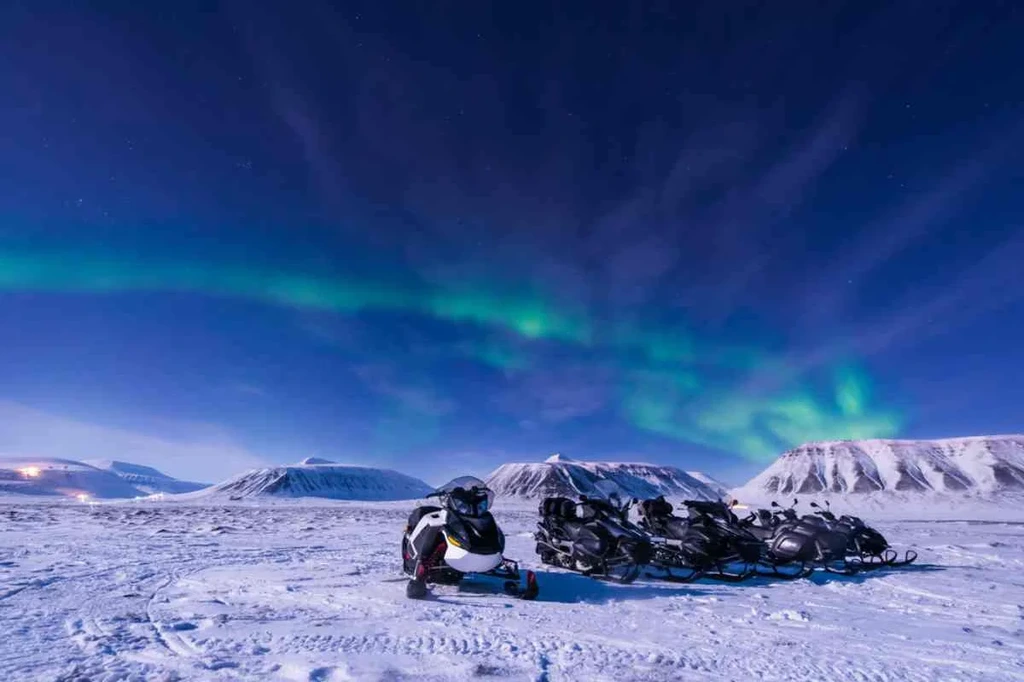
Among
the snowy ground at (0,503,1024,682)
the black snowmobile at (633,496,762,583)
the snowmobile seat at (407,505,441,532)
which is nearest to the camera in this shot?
the snowy ground at (0,503,1024,682)

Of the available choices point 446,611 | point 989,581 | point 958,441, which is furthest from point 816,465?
point 446,611

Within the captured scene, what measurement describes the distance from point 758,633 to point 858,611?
11.5 feet

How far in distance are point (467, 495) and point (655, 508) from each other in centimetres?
897

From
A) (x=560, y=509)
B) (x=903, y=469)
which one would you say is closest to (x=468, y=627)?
(x=560, y=509)

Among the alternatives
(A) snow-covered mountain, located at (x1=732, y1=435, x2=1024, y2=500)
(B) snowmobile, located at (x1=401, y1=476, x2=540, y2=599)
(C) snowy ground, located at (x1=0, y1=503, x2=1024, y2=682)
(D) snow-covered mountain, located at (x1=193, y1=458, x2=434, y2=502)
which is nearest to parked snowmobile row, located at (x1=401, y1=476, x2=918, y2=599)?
(B) snowmobile, located at (x1=401, y1=476, x2=540, y2=599)

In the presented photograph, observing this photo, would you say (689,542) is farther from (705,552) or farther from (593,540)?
(593,540)

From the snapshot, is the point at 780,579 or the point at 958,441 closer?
the point at 780,579

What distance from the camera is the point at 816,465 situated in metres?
184

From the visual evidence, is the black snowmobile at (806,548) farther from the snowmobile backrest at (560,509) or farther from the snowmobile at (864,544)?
the snowmobile backrest at (560,509)

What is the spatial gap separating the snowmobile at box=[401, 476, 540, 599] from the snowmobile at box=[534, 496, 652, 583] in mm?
2293

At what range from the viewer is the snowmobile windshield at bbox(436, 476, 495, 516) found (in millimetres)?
10133

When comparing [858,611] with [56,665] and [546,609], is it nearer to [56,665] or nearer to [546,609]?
[546,609]

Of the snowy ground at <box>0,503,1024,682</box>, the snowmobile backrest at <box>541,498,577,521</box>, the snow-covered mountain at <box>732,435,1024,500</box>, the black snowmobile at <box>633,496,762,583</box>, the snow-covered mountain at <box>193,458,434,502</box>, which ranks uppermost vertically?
Answer: the snow-covered mountain at <box>732,435,1024,500</box>

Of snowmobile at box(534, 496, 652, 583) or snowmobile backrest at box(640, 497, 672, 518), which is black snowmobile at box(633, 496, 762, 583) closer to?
snowmobile backrest at box(640, 497, 672, 518)
